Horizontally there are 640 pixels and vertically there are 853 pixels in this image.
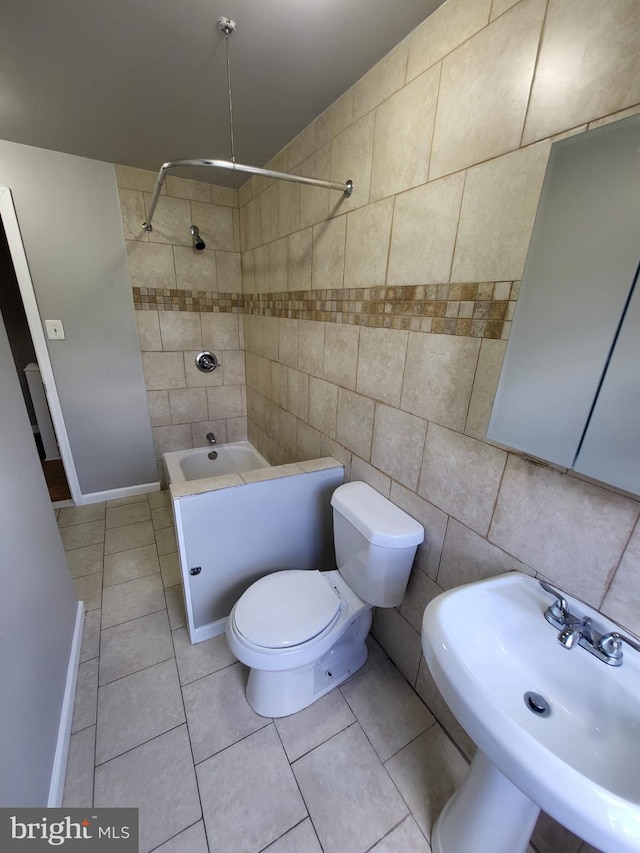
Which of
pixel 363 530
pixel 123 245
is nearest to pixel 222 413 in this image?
pixel 123 245

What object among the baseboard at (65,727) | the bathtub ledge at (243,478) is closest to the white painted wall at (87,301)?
the baseboard at (65,727)

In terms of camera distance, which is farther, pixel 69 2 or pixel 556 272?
pixel 69 2

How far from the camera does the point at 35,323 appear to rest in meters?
2.16

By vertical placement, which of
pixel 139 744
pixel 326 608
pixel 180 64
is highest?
pixel 180 64

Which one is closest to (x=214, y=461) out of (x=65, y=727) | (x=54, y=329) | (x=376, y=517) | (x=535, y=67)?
(x=54, y=329)

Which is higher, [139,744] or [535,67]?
[535,67]

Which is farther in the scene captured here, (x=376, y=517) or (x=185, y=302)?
(x=185, y=302)

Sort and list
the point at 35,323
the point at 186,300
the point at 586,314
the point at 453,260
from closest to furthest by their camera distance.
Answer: the point at 586,314 → the point at 453,260 → the point at 35,323 → the point at 186,300

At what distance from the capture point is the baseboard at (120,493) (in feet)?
8.57

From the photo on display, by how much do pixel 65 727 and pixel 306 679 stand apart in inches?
34.2

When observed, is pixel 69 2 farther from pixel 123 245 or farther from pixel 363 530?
pixel 363 530

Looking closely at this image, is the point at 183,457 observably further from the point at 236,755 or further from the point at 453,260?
the point at 453,260

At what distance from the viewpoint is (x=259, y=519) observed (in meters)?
1.55

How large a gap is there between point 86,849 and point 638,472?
1676 mm
